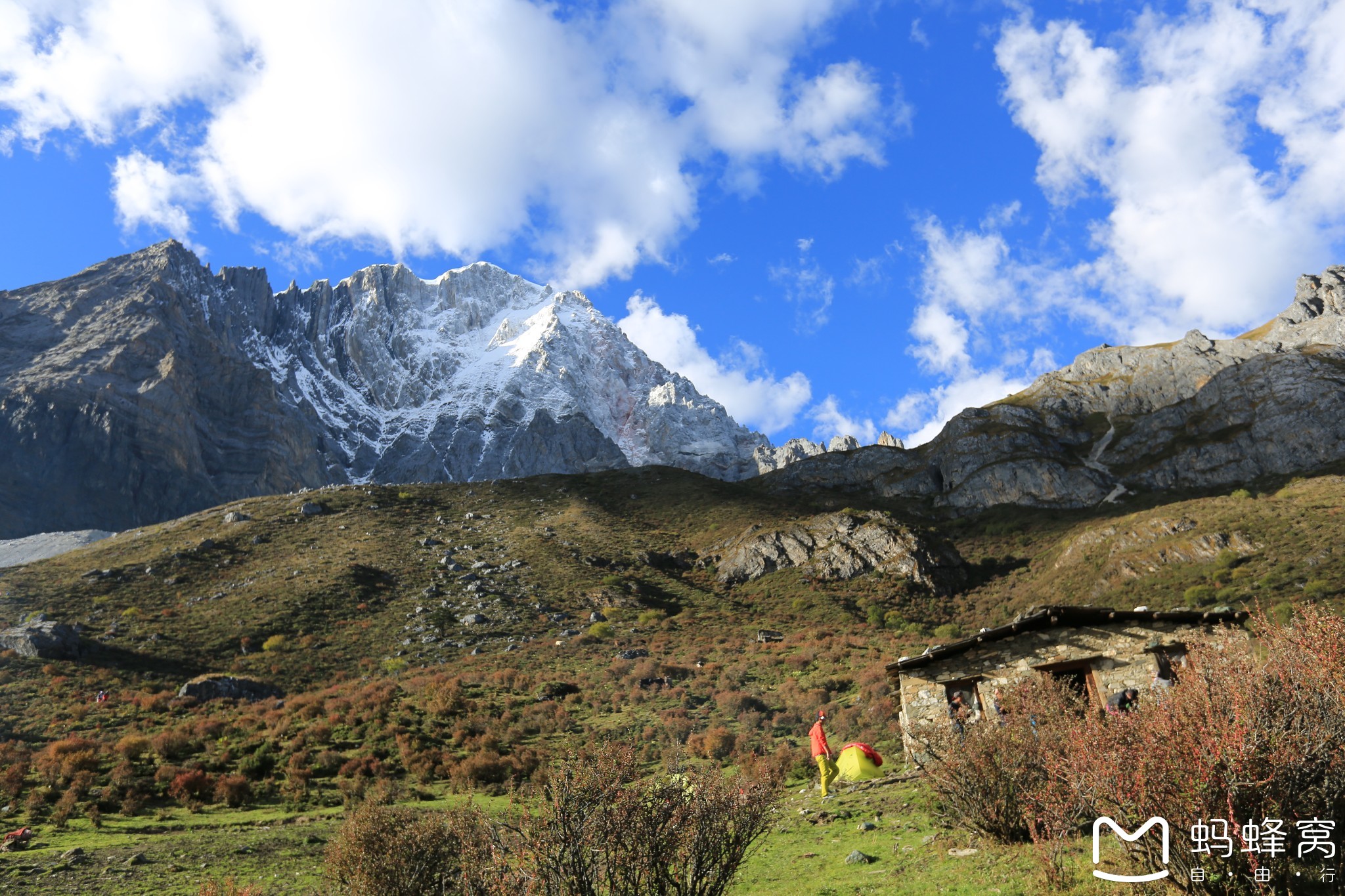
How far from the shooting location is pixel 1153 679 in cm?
1694

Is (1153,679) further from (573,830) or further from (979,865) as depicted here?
(573,830)

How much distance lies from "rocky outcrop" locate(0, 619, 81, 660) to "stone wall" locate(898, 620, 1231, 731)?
44738 mm

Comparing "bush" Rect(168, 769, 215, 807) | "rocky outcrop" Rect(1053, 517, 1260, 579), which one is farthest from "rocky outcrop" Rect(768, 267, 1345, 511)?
"bush" Rect(168, 769, 215, 807)

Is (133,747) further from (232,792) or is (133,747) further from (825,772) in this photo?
(825,772)

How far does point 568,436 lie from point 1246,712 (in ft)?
623

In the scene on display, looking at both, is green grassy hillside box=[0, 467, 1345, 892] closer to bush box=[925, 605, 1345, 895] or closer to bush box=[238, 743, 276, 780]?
bush box=[238, 743, 276, 780]

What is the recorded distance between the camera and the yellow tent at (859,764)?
20219 millimetres

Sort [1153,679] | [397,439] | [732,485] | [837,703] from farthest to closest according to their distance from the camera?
[397,439], [732,485], [837,703], [1153,679]

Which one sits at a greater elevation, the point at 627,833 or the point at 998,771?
the point at 627,833

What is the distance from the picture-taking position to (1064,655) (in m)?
18.1

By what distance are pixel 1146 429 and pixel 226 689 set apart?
104 metres

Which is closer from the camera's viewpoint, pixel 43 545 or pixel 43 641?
pixel 43 641

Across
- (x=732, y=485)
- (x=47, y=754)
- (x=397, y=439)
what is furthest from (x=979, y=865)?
(x=397, y=439)

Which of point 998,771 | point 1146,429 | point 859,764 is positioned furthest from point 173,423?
point 1146,429
